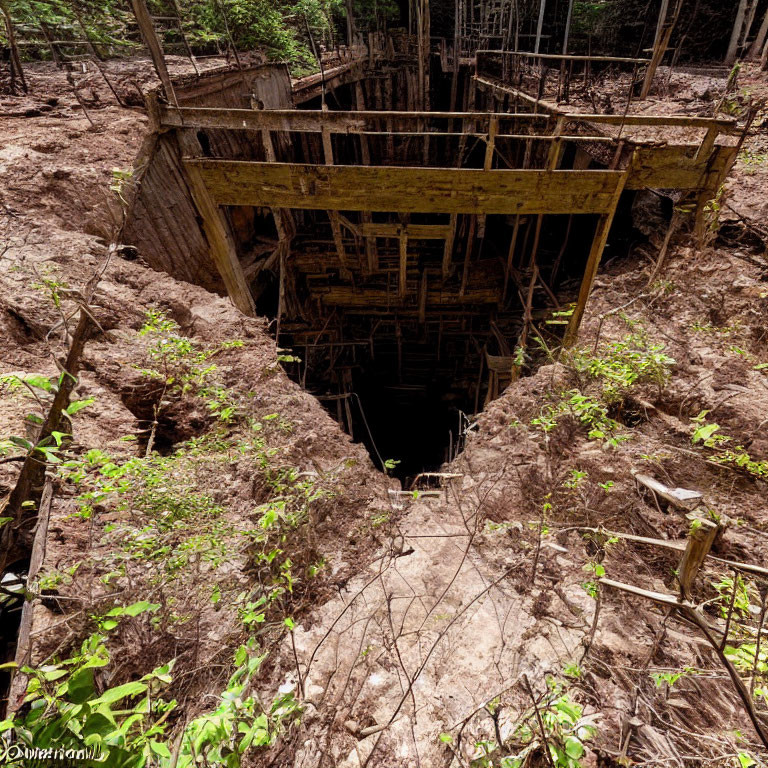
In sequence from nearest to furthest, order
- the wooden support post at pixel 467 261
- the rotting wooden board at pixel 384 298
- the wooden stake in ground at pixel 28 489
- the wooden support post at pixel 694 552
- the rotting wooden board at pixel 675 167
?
1. the wooden support post at pixel 694 552
2. the wooden stake in ground at pixel 28 489
3. the rotting wooden board at pixel 675 167
4. the wooden support post at pixel 467 261
5. the rotting wooden board at pixel 384 298

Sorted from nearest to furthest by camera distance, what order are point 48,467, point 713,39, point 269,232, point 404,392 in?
point 48,467 → point 269,232 → point 404,392 → point 713,39

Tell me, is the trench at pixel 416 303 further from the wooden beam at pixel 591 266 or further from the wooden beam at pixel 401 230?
the wooden beam at pixel 591 266

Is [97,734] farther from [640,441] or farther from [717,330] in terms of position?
[717,330]

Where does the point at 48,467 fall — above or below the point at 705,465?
above

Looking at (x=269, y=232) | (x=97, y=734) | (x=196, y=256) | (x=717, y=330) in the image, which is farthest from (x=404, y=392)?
(x=97, y=734)

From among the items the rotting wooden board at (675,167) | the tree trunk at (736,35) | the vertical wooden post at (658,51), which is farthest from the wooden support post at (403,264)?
the tree trunk at (736,35)

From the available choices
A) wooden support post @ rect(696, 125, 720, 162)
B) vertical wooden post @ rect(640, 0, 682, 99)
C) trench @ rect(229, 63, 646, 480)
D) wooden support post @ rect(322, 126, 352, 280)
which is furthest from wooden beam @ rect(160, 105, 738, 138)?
vertical wooden post @ rect(640, 0, 682, 99)

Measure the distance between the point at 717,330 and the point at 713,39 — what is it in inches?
614

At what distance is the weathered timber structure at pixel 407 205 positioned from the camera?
5.07m

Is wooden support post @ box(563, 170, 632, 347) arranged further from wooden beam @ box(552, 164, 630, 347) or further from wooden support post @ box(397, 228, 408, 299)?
wooden support post @ box(397, 228, 408, 299)

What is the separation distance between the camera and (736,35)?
11.5 m

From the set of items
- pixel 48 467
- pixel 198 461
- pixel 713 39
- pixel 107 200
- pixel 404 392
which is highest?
pixel 713 39

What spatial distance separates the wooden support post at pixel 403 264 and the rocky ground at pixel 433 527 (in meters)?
3.99

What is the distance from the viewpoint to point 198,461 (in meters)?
2.91
